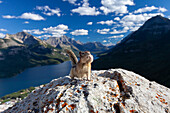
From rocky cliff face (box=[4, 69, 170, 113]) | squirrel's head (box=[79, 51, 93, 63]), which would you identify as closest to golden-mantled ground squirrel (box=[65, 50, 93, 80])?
squirrel's head (box=[79, 51, 93, 63])

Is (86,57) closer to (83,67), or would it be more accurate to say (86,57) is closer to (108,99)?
(83,67)

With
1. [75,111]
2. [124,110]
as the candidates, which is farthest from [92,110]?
[124,110]

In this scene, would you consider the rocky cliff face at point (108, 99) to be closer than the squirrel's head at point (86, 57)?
Yes

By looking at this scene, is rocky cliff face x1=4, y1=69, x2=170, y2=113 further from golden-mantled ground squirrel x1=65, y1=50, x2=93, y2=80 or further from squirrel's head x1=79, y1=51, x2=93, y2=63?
squirrel's head x1=79, y1=51, x2=93, y2=63

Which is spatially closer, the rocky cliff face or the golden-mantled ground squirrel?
the rocky cliff face

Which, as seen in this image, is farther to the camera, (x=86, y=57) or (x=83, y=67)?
(x=83, y=67)

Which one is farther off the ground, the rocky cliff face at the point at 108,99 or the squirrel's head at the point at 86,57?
the squirrel's head at the point at 86,57

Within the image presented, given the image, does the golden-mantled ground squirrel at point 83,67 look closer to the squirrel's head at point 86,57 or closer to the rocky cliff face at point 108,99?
the squirrel's head at point 86,57

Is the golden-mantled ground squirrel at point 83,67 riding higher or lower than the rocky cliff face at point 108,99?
higher

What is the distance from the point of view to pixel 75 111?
17.1 feet

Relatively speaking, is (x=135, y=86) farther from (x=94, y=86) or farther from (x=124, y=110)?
(x=94, y=86)

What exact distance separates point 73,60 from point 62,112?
211 inches

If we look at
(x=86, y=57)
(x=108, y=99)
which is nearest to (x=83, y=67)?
(x=86, y=57)

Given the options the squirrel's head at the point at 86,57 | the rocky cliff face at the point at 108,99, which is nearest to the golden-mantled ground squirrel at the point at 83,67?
the squirrel's head at the point at 86,57
